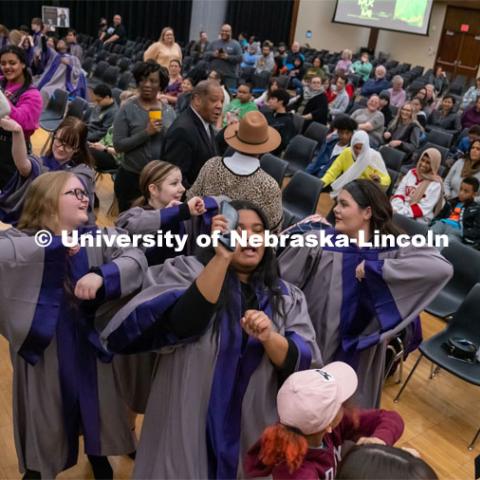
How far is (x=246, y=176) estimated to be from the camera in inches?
116

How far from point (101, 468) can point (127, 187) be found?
2190mm

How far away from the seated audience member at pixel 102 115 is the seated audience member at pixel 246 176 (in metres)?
3.83

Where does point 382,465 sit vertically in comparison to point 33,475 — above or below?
above

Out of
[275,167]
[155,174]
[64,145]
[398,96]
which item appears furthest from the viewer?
[398,96]

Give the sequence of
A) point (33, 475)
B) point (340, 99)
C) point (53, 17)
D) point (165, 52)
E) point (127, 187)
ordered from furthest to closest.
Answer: point (53, 17) < point (340, 99) < point (165, 52) < point (127, 187) < point (33, 475)

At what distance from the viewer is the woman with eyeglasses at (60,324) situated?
1.95m

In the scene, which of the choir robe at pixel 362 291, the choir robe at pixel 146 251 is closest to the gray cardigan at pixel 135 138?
the choir robe at pixel 146 251

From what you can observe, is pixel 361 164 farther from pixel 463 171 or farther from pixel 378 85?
pixel 378 85

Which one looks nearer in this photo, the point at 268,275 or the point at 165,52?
the point at 268,275

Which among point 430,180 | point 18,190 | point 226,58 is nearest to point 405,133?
point 430,180

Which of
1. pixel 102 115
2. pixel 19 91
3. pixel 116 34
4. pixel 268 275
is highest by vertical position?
pixel 116 34

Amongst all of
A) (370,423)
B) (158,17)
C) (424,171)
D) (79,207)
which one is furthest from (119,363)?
(158,17)

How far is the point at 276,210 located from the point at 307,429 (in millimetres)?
1731

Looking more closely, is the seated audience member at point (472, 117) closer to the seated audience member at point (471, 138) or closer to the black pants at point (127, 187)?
the seated audience member at point (471, 138)
